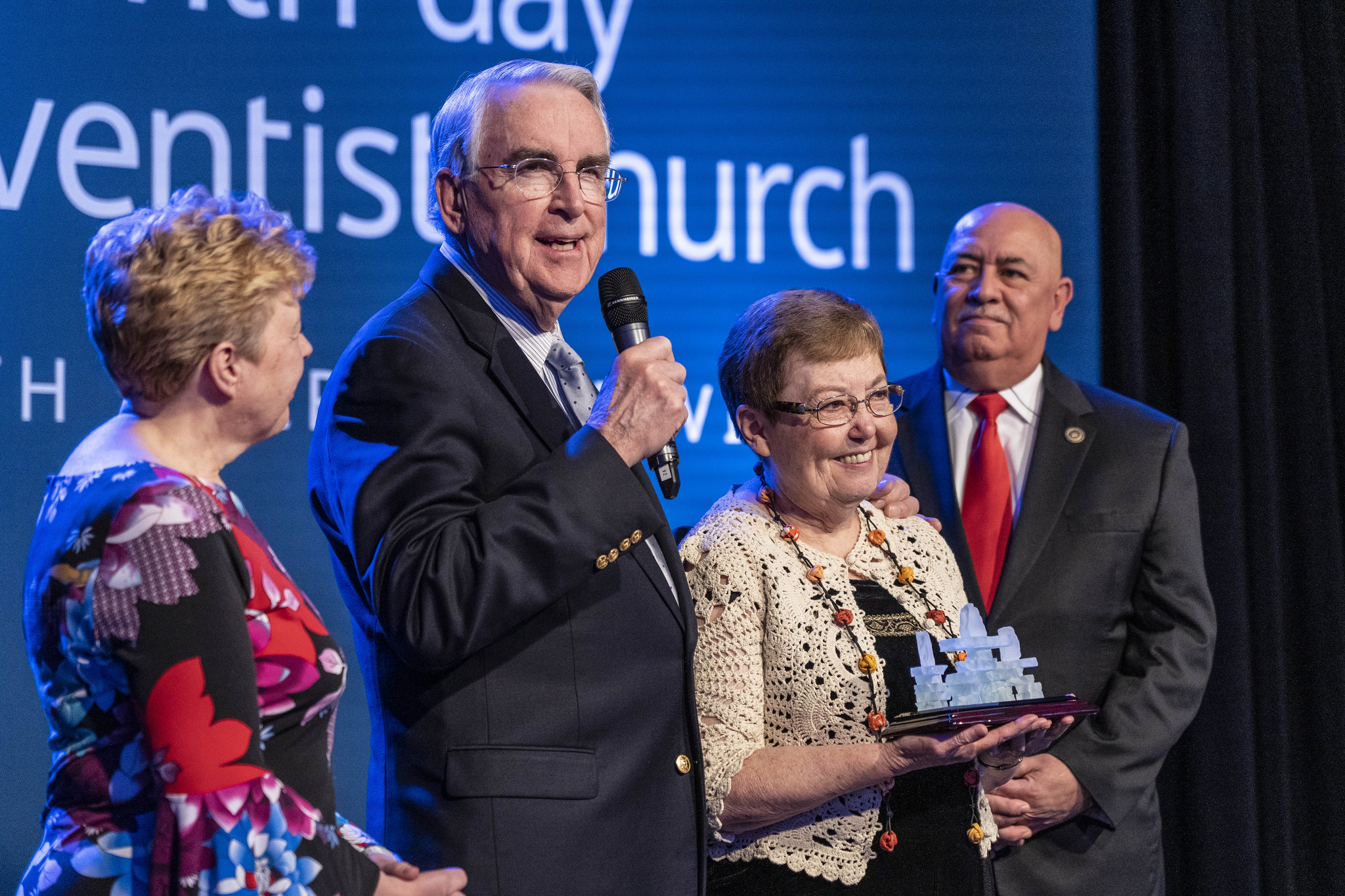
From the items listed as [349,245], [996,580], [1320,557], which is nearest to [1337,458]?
[1320,557]

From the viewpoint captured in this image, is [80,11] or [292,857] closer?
[292,857]

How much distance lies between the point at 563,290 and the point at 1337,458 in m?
3.21

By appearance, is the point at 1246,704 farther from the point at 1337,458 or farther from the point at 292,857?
the point at 292,857

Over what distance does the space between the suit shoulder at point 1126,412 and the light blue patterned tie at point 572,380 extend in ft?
4.73

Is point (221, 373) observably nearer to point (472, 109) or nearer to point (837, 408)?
point (472, 109)

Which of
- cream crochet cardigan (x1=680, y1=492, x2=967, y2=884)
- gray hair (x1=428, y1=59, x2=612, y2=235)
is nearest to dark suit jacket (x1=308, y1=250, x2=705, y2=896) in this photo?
cream crochet cardigan (x1=680, y1=492, x2=967, y2=884)

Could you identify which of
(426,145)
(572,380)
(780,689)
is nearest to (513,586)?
(572,380)

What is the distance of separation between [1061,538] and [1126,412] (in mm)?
364

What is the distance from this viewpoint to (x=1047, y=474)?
2633 millimetres

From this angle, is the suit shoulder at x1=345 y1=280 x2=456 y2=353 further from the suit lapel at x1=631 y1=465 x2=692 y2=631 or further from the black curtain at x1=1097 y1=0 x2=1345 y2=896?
the black curtain at x1=1097 y1=0 x2=1345 y2=896

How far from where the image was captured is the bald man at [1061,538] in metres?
2.41

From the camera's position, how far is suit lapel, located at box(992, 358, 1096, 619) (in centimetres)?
255

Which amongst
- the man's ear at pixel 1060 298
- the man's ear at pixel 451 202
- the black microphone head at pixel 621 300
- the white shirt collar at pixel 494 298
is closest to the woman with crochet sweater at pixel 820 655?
the black microphone head at pixel 621 300

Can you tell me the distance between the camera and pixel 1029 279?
2752 mm
